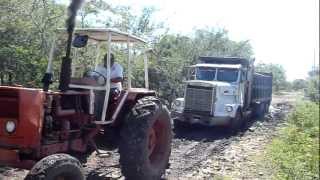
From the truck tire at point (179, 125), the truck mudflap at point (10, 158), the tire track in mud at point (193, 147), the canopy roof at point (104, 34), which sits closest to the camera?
the truck mudflap at point (10, 158)

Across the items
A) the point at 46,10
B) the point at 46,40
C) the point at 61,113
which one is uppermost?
the point at 46,10

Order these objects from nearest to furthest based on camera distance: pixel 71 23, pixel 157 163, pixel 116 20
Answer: pixel 71 23
pixel 157 163
pixel 116 20

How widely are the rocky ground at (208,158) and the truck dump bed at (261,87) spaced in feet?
7.24

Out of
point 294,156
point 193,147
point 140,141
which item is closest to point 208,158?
point 193,147

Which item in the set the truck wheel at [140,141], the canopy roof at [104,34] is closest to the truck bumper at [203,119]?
the truck wheel at [140,141]

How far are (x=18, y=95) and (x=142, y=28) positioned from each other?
11499 mm

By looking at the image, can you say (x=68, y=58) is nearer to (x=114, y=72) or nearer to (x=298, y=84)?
(x=114, y=72)

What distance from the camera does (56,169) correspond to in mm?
5332

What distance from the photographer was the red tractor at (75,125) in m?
5.58

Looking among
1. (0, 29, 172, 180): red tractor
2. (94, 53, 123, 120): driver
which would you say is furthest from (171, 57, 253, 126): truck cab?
(94, 53, 123, 120): driver

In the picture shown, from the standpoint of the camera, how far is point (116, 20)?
15273 mm

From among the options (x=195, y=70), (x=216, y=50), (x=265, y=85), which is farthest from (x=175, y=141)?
(x=216, y=50)

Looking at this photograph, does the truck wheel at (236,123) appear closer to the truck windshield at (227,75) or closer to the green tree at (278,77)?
the truck windshield at (227,75)

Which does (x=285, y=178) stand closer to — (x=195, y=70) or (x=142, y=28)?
(x=195, y=70)
